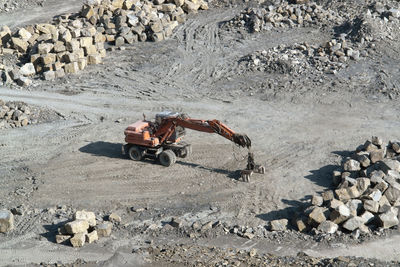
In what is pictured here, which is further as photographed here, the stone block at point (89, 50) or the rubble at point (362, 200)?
the stone block at point (89, 50)

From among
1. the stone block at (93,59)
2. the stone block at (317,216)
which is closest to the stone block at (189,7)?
the stone block at (93,59)

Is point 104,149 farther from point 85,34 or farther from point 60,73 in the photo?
point 85,34

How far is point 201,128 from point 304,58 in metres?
9.67

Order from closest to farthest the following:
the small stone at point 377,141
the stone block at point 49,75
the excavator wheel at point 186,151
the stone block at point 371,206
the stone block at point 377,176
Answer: the stone block at point 371,206
the stone block at point 377,176
the small stone at point 377,141
the excavator wheel at point 186,151
the stone block at point 49,75

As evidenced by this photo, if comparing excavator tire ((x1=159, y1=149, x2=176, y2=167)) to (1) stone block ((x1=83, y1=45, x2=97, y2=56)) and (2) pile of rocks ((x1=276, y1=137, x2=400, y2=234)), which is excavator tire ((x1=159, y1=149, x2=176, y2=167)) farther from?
(1) stone block ((x1=83, y1=45, x2=97, y2=56))

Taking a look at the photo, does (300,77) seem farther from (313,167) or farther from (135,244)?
(135,244)

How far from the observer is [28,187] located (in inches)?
680

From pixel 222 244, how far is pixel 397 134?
9069mm

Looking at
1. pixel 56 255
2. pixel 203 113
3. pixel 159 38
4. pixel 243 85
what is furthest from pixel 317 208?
pixel 159 38

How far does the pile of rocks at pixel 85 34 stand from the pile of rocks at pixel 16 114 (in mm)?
2663

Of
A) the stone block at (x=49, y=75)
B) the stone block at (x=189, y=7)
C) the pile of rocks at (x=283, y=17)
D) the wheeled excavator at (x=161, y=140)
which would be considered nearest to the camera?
the wheeled excavator at (x=161, y=140)

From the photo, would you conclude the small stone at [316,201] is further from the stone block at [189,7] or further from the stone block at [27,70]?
the stone block at [189,7]

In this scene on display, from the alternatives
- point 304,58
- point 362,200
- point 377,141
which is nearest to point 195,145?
point 377,141

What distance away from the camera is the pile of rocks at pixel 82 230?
46.5ft
